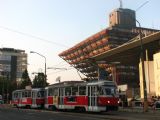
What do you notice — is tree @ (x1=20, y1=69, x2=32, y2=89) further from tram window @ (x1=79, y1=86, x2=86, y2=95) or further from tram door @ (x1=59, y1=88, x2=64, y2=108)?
tram window @ (x1=79, y1=86, x2=86, y2=95)

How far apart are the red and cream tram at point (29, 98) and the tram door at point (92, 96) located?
15.0 metres

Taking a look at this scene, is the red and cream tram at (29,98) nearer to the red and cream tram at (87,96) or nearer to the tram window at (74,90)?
the red and cream tram at (87,96)

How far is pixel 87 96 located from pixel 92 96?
769 mm

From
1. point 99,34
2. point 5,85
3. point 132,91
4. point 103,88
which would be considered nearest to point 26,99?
point 103,88

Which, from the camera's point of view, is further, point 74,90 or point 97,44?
point 97,44

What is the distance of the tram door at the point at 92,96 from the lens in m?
34.2

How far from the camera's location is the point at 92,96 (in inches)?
1357

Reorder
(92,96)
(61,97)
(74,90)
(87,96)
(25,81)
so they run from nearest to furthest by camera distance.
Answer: (92,96) → (87,96) → (74,90) → (61,97) → (25,81)

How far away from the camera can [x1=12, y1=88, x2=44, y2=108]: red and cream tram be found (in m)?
49.1

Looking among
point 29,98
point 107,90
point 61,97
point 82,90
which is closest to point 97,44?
point 29,98

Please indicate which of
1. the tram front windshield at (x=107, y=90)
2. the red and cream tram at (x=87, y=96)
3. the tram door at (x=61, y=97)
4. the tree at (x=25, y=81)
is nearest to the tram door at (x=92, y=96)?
the red and cream tram at (x=87, y=96)

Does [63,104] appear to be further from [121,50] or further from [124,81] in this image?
[124,81]

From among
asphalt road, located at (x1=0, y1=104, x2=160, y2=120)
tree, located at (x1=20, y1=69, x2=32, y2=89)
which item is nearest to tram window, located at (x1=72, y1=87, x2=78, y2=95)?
asphalt road, located at (x1=0, y1=104, x2=160, y2=120)

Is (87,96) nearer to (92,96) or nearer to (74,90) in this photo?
(92,96)
